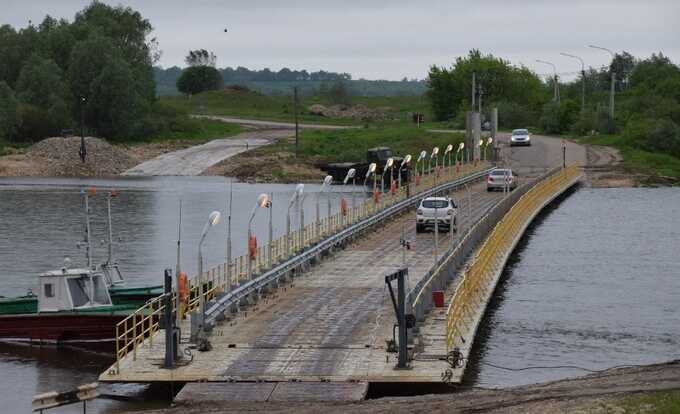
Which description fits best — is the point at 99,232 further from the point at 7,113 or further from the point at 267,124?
the point at 267,124

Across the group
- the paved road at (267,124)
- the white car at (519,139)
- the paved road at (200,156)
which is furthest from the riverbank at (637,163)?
the paved road at (267,124)

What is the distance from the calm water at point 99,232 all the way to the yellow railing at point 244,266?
139 centimetres

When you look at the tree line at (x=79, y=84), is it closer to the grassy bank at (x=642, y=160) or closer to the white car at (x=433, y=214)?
the grassy bank at (x=642, y=160)

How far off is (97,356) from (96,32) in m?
110

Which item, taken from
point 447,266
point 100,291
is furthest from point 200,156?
point 100,291

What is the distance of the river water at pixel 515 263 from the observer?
40.2 meters

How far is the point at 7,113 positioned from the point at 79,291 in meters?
98.7

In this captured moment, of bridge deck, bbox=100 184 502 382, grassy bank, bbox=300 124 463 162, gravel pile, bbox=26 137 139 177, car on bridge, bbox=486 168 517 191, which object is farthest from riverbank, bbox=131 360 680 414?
gravel pile, bbox=26 137 139 177

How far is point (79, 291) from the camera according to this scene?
4372cm

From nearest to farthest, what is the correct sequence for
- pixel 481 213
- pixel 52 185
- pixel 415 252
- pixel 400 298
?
pixel 400 298, pixel 415 252, pixel 481 213, pixel 52 185

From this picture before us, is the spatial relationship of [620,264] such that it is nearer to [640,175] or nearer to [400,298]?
[400,298]

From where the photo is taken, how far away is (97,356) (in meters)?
41.3

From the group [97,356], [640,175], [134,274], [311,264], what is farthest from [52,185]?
[97,356]

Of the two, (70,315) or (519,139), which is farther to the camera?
(519,139)
